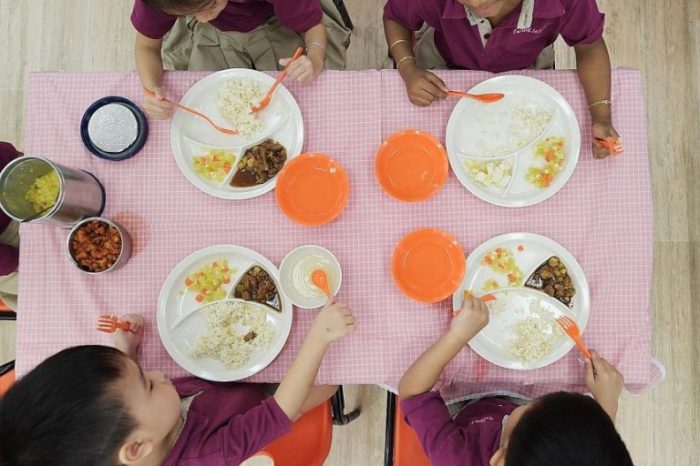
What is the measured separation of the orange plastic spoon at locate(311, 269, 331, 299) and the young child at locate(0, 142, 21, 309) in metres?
0.83

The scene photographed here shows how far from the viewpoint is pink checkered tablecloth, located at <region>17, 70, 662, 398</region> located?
110cm

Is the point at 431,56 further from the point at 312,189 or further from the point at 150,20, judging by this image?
the point at 150,20

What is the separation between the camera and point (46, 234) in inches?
44.5

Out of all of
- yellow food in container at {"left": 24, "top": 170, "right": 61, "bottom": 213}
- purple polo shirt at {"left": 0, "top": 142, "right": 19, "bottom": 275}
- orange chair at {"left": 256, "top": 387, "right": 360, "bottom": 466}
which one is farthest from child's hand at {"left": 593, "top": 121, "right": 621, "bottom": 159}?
purple polo shirt at {"left": 0, "top": 142, "right": 19, "bottom": 275}

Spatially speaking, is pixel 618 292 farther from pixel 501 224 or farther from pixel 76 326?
pixel 76 326

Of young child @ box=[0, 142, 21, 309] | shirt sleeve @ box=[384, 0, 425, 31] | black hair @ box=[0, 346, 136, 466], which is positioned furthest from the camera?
young child @ box=[0, 142, 21, 309]


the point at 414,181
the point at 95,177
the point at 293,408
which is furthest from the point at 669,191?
the point at 95,177

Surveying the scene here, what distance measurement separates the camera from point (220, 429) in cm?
108

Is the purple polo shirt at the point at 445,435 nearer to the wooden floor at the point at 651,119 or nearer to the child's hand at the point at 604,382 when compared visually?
the child's hand at the point at 604,382

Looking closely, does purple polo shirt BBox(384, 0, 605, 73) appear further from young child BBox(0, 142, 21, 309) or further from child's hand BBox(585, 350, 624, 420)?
young child BBox(0, 142, 21, 309)

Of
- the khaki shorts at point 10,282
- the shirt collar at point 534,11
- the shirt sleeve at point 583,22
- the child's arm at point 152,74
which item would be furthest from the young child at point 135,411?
the shirt sleeve at point 583,22

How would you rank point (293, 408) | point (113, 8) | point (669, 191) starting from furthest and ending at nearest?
point (113, 8) < point (669, 191) < point (293, 408)

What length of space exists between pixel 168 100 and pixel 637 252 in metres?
1.03

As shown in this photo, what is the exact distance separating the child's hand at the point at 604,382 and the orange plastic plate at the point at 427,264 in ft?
1.06
